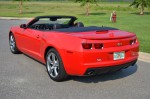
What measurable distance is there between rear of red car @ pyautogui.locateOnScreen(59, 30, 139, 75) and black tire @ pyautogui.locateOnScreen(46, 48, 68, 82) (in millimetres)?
205

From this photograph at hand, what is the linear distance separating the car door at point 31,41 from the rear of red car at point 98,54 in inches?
52.7

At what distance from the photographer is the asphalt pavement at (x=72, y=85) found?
5.02 metres

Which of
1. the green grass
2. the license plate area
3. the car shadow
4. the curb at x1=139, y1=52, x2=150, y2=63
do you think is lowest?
the green grass

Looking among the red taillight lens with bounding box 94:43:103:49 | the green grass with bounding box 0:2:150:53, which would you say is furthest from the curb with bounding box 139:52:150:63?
the red taillight lens with bounding box 94:43:103:49

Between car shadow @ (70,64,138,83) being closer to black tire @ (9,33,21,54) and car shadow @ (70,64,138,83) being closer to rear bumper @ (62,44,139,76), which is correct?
rear bumper @ (62,44,139,76)

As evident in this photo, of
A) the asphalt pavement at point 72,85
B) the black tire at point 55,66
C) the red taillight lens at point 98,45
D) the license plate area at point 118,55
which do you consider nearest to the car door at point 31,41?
the asphalt pavement at point 72,85

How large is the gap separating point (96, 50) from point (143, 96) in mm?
1231

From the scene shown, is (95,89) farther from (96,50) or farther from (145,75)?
(145,75)

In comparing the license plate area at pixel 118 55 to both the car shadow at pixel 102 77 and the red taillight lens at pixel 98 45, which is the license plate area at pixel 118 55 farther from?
the car shadow at pixel 102 77

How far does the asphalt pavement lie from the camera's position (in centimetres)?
502

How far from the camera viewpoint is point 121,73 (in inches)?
258

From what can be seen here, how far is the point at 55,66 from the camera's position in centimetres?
596

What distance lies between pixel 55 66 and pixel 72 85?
0.63 metres

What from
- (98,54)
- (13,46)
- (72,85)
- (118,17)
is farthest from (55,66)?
(118,17)
